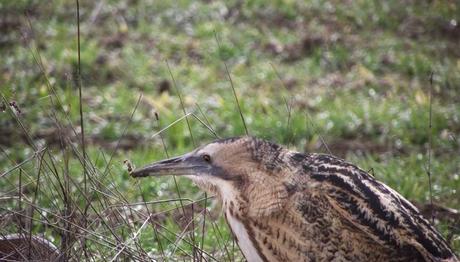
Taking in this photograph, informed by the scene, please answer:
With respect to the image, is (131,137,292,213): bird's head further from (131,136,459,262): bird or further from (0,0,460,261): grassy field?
(0,0,460,261): grassy field

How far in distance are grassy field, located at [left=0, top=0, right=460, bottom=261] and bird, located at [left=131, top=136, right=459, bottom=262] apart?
175 centimetres

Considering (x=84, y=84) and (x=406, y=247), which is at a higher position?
(x=406, y=247)

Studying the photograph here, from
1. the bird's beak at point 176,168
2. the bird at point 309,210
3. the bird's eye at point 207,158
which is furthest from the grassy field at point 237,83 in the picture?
the bird at point 309,210

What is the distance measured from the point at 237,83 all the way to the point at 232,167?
5118 mm

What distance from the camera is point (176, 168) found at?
4.41 metres

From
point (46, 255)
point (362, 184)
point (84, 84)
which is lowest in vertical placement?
point (84, 84)

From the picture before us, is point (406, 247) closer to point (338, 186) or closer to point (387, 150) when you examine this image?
point (338, 186)

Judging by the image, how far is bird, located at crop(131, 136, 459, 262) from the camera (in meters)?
3.99

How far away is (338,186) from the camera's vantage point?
4070 millimetres

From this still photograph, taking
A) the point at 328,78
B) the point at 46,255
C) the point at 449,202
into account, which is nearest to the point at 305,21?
the point at 328,78

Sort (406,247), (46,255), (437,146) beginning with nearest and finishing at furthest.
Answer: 1. (406,247)
2. (46,255)
3. (437,146)

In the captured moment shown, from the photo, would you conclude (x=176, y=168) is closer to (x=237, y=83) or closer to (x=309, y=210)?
(x=309, y=210)

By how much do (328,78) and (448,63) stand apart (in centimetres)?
126

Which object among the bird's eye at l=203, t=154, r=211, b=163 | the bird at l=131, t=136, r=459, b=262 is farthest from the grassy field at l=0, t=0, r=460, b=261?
the bird at l=131, t=136, r=459, b=262
